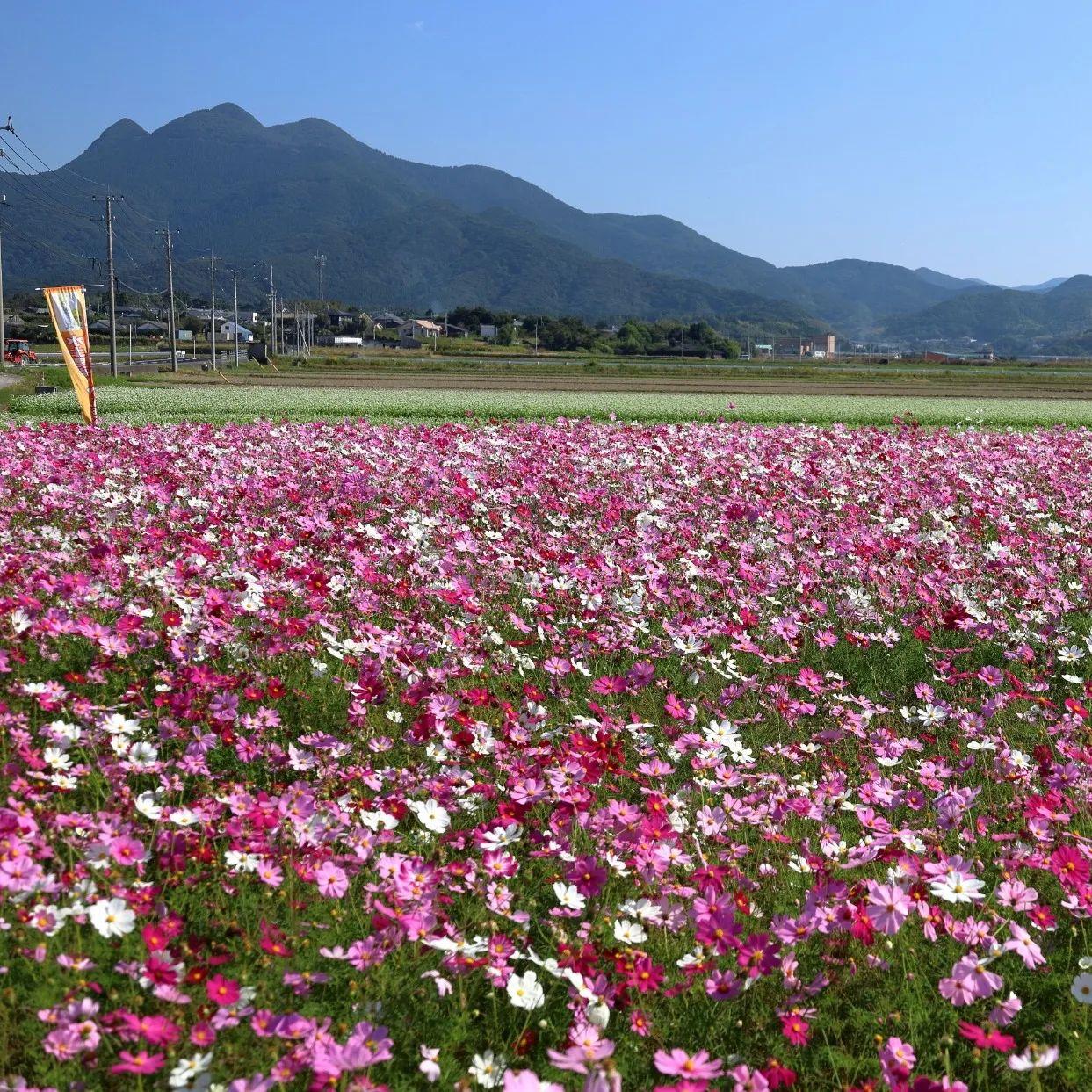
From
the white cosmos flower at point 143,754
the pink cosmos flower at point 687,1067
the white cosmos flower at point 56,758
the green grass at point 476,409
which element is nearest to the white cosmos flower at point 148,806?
the white cosmos flower at point 143,754

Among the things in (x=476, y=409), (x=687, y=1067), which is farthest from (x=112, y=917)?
(x=476, y=409)

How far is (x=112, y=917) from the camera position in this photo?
106 inches

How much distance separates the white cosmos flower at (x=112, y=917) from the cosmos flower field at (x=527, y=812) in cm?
1

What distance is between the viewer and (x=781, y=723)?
5.40m

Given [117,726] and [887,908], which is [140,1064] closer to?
[117,726]

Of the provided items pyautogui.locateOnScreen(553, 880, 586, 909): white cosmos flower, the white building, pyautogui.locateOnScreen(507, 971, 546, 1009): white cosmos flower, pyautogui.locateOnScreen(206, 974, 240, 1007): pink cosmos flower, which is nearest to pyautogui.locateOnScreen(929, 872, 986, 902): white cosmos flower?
pyautogui.locateOnScreen(553, 880, 586, 909): white cosmos flower

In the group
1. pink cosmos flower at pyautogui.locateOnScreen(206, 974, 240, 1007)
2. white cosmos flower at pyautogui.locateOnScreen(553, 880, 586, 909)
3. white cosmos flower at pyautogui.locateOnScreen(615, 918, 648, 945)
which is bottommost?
white cosmos flower at pyautogui.locateOnScreen(615, 918, 648, 945)

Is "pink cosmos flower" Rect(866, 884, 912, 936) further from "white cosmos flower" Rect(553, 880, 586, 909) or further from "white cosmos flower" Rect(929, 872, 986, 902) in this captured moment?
"white cosmos flower" Rect(553, 880, 586, 909)

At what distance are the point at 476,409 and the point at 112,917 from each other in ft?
82.3

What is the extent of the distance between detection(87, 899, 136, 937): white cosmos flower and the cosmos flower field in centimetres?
1

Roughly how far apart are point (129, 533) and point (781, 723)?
5.03 meters

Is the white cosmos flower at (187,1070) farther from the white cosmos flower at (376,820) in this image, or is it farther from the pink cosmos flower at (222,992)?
the white cosmos flower at (376,820)

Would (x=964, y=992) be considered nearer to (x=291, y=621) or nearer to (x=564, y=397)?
(x=291, y=621)

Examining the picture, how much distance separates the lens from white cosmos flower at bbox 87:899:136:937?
265 cm
